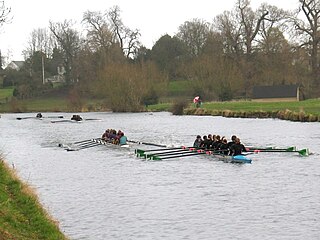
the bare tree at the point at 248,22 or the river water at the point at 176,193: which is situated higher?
the bare tree at the point at 248,22

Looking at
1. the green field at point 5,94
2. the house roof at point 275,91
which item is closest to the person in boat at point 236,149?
the house roof at point 275,91

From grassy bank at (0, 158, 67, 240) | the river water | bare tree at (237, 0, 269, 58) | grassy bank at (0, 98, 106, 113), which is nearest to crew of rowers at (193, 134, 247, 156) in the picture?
the river water

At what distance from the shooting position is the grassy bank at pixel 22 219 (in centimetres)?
1170

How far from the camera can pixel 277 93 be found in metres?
80.1

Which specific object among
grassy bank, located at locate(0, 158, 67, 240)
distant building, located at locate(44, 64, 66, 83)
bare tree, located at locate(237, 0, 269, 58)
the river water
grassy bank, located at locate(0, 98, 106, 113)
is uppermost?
bare tree, located at locate(237, 0, 269, 58)

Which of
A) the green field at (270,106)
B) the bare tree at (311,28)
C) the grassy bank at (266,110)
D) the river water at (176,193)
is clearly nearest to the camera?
the river water at (176,193)

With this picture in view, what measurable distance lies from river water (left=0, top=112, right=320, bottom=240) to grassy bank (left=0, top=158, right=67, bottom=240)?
122cm

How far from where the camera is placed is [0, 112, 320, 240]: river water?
15417 mm

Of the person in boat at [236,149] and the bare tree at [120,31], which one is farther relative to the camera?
the bare tree at [120,31]

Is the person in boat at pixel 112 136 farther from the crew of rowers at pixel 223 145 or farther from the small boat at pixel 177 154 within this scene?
the crew of rowers at pixel 223 145

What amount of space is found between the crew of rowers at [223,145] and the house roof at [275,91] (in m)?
50.4

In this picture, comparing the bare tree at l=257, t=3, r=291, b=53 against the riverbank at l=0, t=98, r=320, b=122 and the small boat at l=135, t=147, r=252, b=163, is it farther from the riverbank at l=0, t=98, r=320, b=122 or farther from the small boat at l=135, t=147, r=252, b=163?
the small boat at l=135, t=147, r=252, b=163

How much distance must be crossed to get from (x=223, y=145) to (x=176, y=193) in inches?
357

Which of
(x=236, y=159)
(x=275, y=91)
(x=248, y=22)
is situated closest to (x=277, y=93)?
(x=275, y=91)
